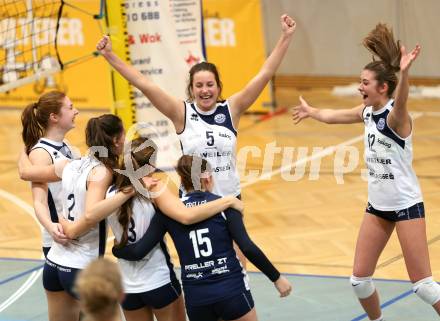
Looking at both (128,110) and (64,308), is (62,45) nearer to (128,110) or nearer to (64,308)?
(128,110)

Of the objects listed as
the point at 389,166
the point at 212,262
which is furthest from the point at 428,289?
the point at 212,262

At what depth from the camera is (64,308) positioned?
21.1 feet

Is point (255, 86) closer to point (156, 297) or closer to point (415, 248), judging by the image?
point (415, 248)

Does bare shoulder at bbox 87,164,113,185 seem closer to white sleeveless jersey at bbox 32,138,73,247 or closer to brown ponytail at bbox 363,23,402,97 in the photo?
white sleeveless jersey at bbox 32,138,73,247

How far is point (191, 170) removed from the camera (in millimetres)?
5844

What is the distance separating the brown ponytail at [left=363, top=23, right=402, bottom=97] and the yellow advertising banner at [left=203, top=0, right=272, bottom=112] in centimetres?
833

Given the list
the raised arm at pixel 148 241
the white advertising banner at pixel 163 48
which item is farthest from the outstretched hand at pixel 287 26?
the white advertising banner at pixel 163 48

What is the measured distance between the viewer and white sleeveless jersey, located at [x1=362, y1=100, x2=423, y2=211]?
6793 mm

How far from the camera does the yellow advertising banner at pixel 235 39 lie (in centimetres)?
1543

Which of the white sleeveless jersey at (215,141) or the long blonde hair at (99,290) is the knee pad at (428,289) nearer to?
the white sleeveless jersey at (215,141)

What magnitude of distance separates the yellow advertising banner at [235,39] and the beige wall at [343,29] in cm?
158

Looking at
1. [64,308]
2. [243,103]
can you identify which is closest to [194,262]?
[64,308]

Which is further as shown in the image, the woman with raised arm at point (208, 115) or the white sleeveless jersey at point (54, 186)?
the woman with raised arm at point (208, 115)

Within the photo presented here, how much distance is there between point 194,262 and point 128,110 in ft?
22.5
